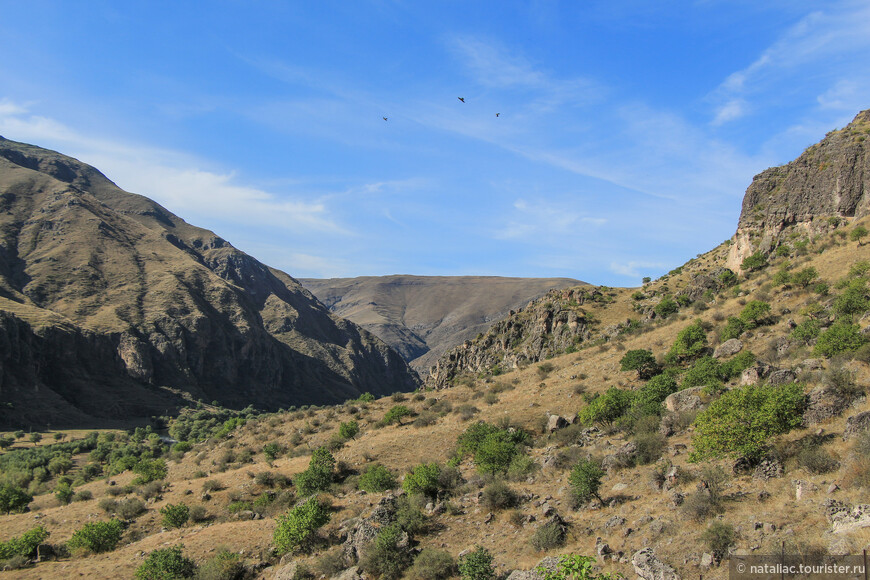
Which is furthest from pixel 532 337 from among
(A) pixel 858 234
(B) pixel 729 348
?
(B) pixel 729 348

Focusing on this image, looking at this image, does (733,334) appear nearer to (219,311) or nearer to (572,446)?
(572,446)

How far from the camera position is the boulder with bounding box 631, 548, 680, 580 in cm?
1039

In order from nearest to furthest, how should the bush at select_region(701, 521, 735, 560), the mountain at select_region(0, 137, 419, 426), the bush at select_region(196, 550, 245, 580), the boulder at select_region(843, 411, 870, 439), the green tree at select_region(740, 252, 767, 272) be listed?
the bush at select_region(701, 521, 735, 560) < the boulder at select_region(843, 411, 870, 439) < the bush at select_region(196, 550, 245, 580) < the green tree at select_region(740, 252, 767, 272) < the mountain at select_region(0, 137, 419, 426)

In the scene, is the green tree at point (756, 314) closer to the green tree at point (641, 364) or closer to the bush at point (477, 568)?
the green tree at point (641, 364)

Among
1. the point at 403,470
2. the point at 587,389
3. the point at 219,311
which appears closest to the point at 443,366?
the point at 587,389

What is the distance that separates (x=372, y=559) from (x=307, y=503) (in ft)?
15.6

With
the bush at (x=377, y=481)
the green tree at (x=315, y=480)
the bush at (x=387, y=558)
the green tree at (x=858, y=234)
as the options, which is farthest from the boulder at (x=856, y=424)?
→ the green tree at (x=858, y=234)

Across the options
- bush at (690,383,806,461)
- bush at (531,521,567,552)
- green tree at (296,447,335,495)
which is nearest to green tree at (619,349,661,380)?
bush at (690,383,806,461)

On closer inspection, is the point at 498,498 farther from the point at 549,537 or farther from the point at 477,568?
the point at 477,568

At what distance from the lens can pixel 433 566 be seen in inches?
543

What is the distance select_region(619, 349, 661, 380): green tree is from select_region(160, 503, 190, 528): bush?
28155mm

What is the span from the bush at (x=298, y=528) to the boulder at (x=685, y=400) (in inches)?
668

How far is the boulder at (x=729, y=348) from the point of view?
2781cm

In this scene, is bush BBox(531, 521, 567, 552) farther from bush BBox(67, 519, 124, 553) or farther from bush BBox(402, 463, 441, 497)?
bush BBox(67, 519, 124, 553)
